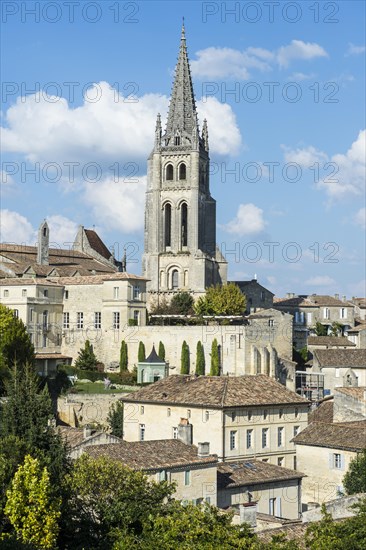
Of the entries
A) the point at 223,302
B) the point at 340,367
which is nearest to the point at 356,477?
the point at 340,367

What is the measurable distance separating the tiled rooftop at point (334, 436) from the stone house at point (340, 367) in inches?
812

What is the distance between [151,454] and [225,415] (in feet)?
30.7

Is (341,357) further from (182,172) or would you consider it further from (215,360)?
(182,172)

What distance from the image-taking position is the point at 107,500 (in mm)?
33594

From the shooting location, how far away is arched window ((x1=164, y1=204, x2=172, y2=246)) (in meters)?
97.4

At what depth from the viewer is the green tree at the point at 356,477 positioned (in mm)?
44188

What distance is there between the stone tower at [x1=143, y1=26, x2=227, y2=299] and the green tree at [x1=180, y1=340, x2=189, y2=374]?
19.7 metres

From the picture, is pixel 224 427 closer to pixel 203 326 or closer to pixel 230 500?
pixel 230 500

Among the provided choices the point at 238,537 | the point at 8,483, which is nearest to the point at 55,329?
the point at 8,483

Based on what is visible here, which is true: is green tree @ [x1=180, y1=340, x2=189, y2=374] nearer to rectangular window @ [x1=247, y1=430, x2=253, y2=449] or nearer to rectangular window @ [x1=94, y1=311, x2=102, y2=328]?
rectangular window @ [x1=94, y1=311, x2=102, y2=328]

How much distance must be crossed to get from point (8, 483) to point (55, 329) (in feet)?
146

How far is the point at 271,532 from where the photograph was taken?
32000mm

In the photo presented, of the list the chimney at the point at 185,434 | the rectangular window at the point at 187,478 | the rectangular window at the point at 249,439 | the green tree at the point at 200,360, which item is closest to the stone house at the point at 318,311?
the green tree at the point at 200,360

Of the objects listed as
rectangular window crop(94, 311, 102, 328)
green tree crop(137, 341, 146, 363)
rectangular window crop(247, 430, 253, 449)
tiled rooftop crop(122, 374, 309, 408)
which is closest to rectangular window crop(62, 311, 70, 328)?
rectangular window crop(94, 311, 102, 328)
